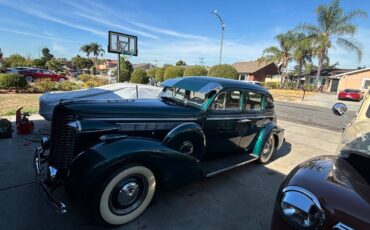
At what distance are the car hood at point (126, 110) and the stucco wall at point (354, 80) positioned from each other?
3809 centimetres

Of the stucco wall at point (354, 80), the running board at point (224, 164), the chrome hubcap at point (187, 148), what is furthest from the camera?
the stucco wall at point (354, 80)

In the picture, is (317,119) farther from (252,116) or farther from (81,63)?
(81,63)

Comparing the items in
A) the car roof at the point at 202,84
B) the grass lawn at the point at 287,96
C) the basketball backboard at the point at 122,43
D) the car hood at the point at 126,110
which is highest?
the basketball backboard at the point at 122,43

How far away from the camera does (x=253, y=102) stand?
462cm

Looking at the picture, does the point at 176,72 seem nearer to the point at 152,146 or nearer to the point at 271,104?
the point at 271,104

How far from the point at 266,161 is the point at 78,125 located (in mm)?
3955

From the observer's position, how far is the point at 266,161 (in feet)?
16.5

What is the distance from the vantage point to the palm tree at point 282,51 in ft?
109

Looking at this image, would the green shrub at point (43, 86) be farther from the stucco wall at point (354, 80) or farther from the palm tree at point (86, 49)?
the palm tree at point (86, 49)

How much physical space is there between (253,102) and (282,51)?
3450 cm

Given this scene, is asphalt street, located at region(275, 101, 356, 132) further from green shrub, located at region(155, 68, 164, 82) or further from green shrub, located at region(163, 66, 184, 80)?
green shrub, located at region(155, 68, 164, 82)

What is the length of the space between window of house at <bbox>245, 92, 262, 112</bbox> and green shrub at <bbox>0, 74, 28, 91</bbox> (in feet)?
→ 46.1

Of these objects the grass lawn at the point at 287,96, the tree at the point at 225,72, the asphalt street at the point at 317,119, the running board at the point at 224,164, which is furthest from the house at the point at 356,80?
the running board at the point at 224,164

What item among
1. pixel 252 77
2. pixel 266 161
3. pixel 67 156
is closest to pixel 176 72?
pixel 252 77
